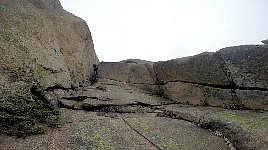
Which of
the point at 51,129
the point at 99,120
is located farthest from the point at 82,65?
the point at 51,129

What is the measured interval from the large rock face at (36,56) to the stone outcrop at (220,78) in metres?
4.33

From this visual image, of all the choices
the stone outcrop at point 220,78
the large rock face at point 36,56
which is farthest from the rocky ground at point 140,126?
the large rock face at point 36,56

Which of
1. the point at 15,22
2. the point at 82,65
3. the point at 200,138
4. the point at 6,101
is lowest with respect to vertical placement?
the point at 200,138

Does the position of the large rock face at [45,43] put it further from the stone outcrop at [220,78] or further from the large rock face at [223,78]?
the large rock face at [223,78]

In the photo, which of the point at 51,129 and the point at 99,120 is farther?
the point at 99,120

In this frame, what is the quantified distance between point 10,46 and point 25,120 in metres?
2.84

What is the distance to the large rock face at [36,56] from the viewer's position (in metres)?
8.32

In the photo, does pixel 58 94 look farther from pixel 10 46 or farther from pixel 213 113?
pixel 213 113

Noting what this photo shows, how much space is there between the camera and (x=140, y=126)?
905 centimetres

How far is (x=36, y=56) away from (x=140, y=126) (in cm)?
465

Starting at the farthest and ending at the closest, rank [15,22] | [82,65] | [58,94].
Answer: [82,65] → [58,94] → [15,22]

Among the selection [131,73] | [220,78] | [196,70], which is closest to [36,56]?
[131,73]

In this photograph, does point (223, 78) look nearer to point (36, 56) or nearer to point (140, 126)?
point (140, 126)

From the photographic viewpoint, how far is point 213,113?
1045 centimetres
